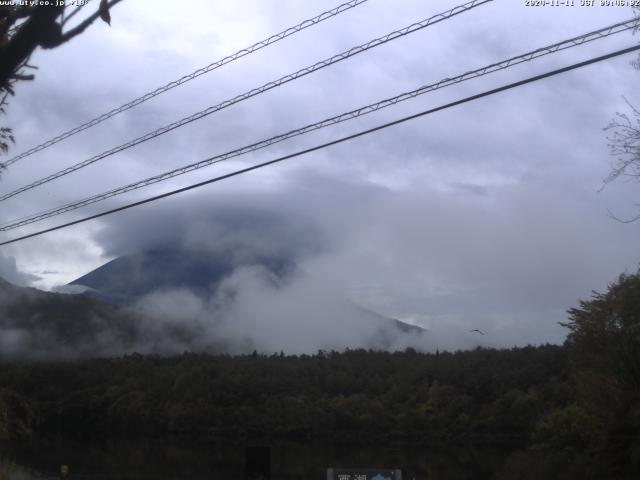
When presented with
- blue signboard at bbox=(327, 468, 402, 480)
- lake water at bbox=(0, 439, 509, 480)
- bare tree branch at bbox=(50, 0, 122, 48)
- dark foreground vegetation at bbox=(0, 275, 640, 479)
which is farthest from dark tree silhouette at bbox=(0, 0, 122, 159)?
dark foreground vegetation at bbox=(0, 275, 640, 479)

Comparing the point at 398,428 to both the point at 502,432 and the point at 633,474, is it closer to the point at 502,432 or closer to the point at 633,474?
the point at 502,432

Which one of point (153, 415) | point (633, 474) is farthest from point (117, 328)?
point (633, 474)

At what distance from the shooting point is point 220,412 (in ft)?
279

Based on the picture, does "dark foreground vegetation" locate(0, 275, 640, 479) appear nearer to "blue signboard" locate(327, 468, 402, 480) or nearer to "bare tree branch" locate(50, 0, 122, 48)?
"blue signboard" locate(327, 468, 402, 480)

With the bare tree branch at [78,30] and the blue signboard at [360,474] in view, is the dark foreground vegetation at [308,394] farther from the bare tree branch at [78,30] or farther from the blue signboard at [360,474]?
the bare tree branch at [78,30]

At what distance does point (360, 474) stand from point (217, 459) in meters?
47.3

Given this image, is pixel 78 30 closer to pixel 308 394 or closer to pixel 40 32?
pixel 40 32

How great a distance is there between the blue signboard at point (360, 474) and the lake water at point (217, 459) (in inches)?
888

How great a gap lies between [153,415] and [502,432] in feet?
127

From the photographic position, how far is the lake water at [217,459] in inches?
1512

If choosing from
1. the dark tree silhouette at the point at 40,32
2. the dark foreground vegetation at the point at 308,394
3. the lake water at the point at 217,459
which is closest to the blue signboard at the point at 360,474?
the dark tree silhouette at the point at 40,32

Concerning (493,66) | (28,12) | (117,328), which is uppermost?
(117,328)

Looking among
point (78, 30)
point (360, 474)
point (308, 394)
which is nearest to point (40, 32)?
point (78, 30)

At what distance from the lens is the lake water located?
38.4 m
